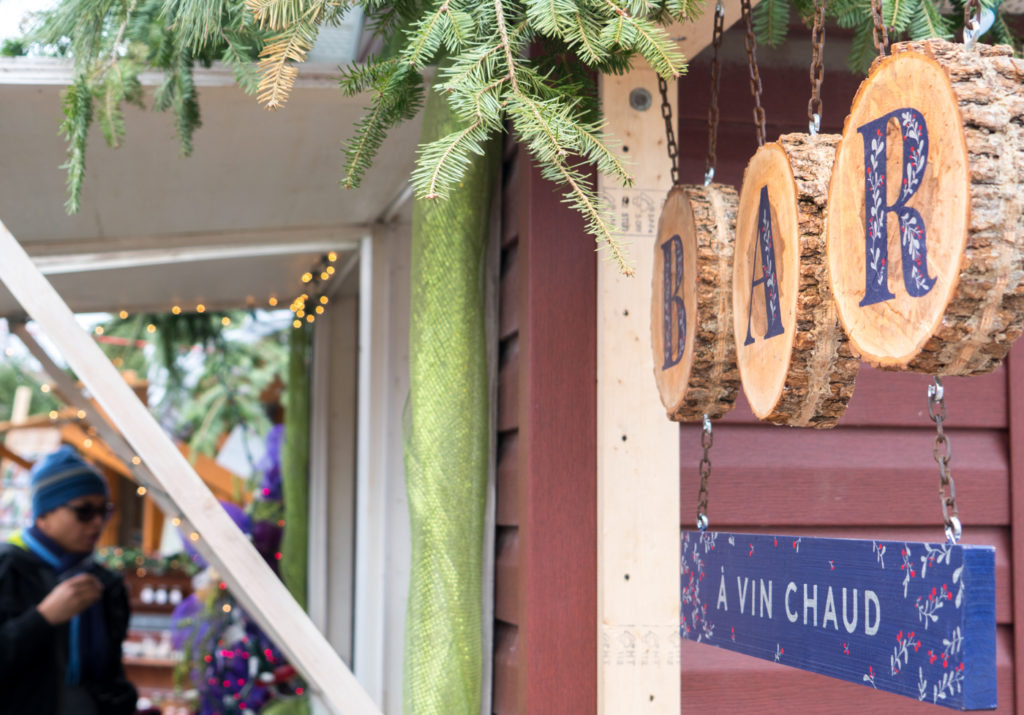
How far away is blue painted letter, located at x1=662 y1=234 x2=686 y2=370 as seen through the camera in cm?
133

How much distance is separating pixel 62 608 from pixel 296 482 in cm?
113

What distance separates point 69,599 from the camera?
2.74 meters

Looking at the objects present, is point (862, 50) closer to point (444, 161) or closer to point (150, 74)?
point (444, 161)

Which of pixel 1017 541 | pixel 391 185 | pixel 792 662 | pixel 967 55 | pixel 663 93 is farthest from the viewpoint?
pixel 391 185

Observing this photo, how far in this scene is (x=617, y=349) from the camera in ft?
5.25

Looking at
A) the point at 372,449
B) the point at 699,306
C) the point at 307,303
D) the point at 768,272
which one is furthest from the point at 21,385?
the point at 768,272

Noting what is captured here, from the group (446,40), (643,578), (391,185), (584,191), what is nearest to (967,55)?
(584,191)

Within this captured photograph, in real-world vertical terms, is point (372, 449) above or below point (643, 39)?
below

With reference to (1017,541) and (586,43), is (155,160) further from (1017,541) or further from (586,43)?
(1017,541)

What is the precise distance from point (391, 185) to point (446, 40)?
46.4 inches

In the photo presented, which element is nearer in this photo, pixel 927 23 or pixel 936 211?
pixel 936 211

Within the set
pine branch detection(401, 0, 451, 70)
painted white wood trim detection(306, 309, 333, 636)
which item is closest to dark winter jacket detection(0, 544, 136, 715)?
painted white wood trim detection(306, 309, 333, 636)

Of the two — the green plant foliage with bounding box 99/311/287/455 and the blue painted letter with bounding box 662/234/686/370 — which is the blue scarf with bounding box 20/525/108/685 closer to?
the green plant foliage with bounding box 99/311/287/455

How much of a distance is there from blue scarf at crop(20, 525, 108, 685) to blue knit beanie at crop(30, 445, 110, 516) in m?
0.09
